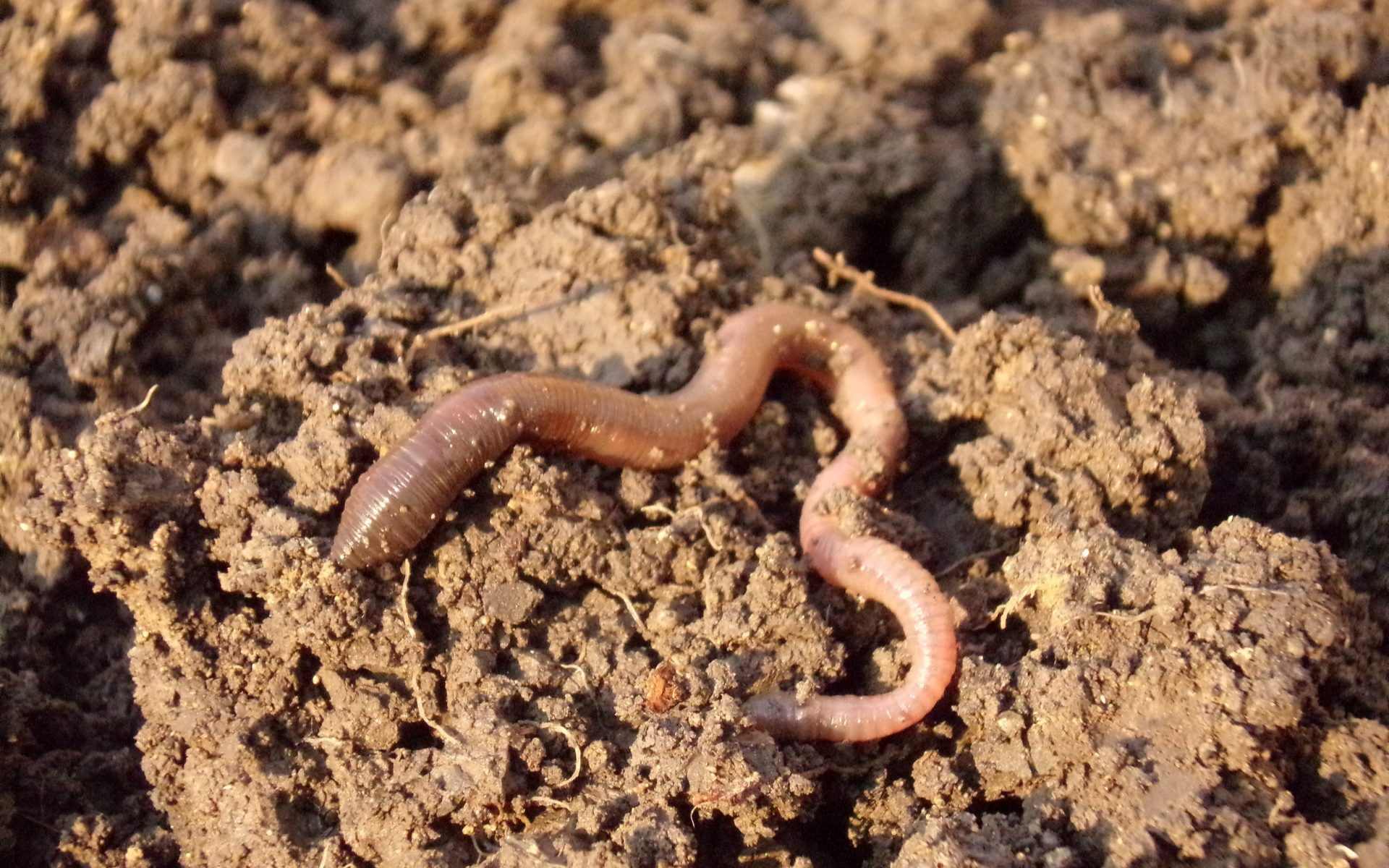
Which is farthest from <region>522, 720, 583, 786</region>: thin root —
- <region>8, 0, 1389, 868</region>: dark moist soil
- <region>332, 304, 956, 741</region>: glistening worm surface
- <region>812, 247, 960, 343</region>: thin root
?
<region>812, 247, 960, 343</region>: thin root

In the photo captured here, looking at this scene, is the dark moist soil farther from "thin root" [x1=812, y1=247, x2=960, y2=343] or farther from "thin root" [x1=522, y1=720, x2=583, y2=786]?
"thin root" [x1=812, y1=247, x2=960, y2=343]

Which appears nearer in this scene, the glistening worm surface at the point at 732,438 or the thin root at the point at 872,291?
the glistening worm surface at the point at 732,438

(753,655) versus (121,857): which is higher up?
(753,655)

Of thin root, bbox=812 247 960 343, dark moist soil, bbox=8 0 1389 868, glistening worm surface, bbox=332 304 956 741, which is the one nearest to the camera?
dark moist soil, bbox=8 0 1389 868

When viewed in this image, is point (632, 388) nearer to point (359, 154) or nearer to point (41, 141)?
point (359, 154)

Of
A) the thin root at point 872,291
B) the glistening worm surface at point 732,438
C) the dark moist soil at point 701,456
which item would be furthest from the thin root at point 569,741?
the thin root at point 872,291

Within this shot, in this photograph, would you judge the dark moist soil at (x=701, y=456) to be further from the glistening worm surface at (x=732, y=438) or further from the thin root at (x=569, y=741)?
the glistening worm surface at (x=732, y=438)

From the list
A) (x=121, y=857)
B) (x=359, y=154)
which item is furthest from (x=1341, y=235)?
(x=121, y=857)
